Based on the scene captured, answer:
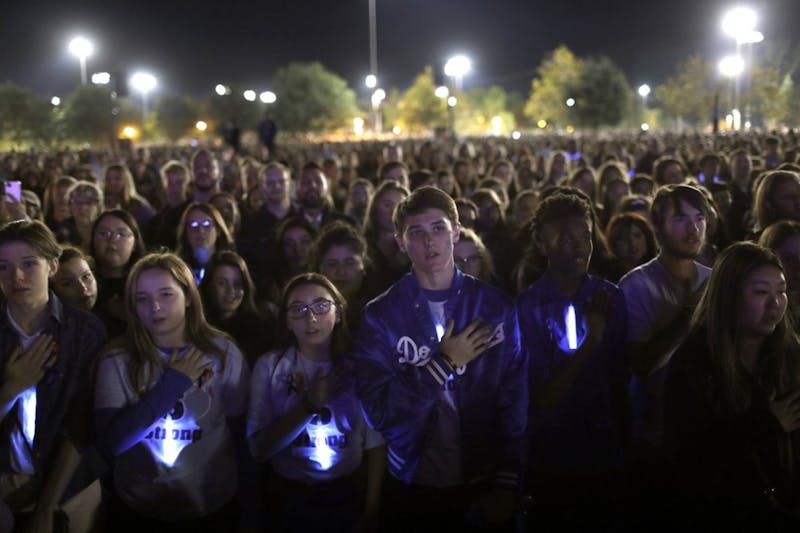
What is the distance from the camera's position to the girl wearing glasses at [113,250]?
541 centimetres

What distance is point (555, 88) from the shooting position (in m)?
61.5

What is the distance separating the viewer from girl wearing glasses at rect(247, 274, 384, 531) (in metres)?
3.56

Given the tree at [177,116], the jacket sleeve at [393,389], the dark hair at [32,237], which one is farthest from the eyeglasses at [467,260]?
→ the tree at [177,116]

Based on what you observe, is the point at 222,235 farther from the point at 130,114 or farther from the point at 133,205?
the point at 130,114

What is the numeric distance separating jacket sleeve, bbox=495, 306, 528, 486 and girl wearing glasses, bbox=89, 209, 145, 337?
2.97m

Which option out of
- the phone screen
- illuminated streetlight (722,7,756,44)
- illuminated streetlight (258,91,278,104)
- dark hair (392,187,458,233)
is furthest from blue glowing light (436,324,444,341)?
illuminated streetlight (258,91,278,104)

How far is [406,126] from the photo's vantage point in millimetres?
76562

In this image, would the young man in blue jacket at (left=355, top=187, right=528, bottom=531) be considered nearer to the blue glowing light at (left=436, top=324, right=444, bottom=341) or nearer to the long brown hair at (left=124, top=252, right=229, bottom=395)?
the blue glowing light at (left=436, top=324, right=444, bottom=341)

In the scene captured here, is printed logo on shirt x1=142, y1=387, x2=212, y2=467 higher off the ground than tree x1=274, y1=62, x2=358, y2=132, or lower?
lower

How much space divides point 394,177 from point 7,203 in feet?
13.5

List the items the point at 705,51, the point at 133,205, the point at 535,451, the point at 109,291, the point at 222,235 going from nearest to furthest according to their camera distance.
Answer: the point at 535,451 → the point at 109,291 → the point at 222,235 → the point at 133,205 → the point at 705,51

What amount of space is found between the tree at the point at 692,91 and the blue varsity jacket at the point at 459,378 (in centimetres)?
5024

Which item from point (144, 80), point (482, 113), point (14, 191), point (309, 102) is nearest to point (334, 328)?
point (14, 191)

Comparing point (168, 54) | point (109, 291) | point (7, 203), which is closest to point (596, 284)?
point (109, 291)
